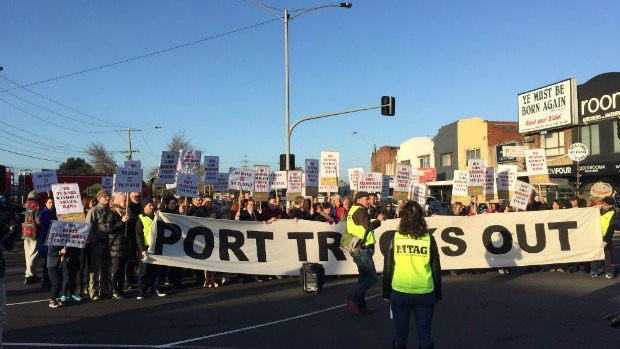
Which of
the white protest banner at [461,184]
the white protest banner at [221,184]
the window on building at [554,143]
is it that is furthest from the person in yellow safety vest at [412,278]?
the window on building at [554,143]

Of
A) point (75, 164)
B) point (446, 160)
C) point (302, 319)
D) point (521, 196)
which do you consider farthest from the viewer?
point (75, 164)

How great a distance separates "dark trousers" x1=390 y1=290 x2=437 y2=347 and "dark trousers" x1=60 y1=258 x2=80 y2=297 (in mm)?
6536

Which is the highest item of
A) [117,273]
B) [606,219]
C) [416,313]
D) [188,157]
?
[188,157]

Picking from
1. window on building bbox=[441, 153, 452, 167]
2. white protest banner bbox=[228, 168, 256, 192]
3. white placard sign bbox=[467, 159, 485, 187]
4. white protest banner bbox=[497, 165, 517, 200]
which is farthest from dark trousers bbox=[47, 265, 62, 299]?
window on building bbox=[441, 153, 452, 167]

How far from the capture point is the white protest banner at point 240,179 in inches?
612

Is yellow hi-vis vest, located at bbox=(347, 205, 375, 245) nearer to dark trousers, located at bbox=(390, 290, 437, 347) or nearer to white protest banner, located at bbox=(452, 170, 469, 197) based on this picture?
dark trousers, located at bbox=(390, 290, 437, 347)

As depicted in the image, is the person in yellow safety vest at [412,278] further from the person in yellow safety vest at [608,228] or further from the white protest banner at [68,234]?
the person in yellow safety vest at [608,228]

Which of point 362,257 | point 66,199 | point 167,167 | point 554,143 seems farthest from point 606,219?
point 554,143

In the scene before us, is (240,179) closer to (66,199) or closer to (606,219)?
(66,199)

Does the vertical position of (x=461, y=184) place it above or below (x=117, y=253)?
above

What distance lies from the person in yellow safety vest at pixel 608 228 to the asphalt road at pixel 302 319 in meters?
0.72

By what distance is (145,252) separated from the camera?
1027cm

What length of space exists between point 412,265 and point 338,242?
6994 mm

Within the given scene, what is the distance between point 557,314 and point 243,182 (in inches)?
370
